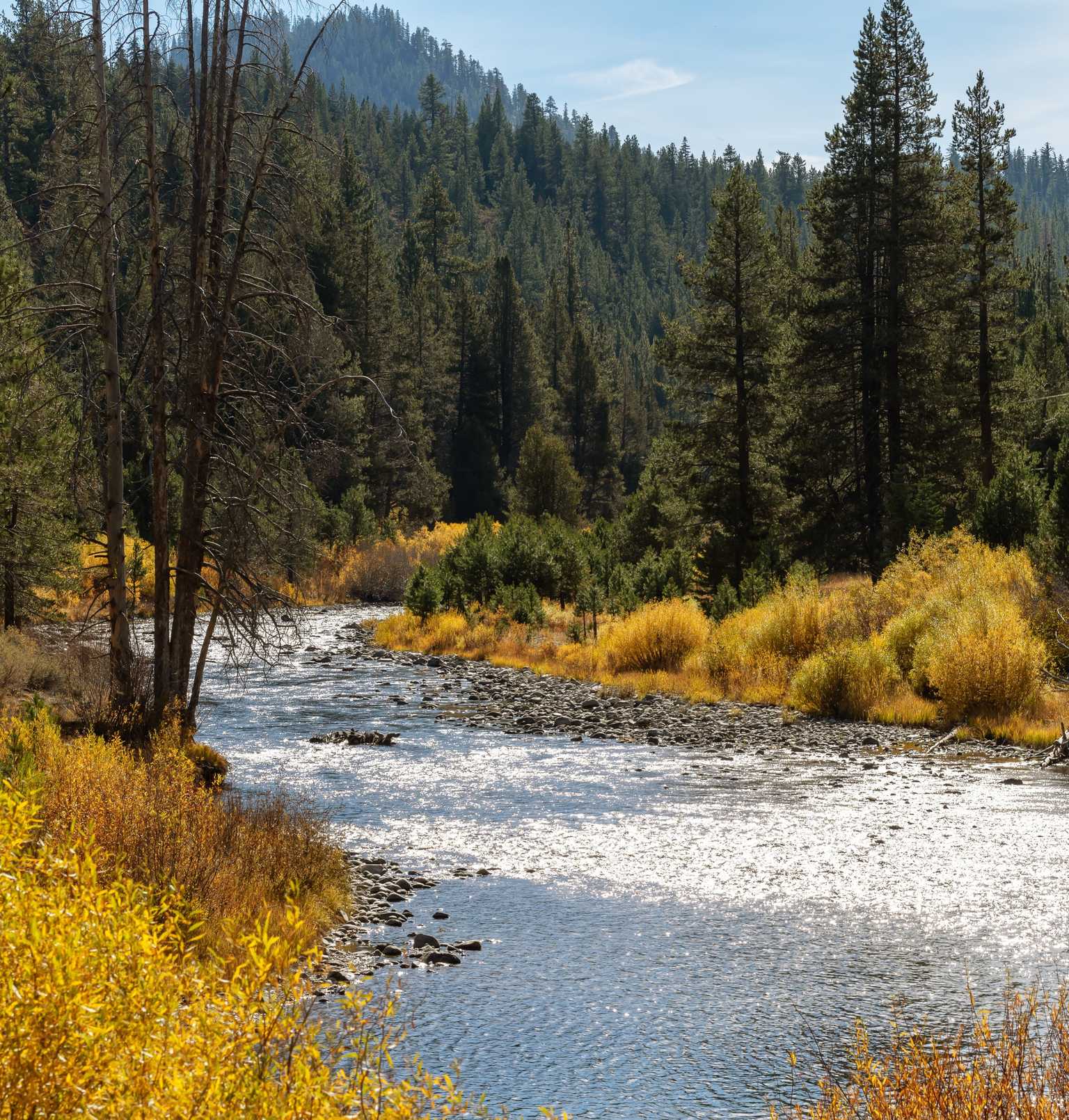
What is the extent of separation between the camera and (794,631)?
22000 millimetres

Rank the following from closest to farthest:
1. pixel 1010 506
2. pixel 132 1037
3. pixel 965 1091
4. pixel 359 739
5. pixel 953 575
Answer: pixel 132 1037, pixel 965 1091, pixel 359 739, pixel 953 575, pixel 1010 506

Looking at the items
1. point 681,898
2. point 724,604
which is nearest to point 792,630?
point 724,604

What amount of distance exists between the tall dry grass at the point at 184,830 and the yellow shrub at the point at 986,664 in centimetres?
1077

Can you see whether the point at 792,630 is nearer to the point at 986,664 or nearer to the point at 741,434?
the point at 986,664

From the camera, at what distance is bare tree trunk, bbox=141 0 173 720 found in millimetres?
13539

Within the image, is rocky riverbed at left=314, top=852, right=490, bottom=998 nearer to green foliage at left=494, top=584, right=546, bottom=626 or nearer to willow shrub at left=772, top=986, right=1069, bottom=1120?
willow shrub at left=772, top=986, right=1069, bottom=1120

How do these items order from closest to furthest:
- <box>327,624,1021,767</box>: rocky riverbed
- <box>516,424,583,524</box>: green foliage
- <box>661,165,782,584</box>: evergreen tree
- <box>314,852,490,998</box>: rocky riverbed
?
1. <box>314,852,490,998</box>: rocky riverbed
2. <box>327,624,1021,767</box>: rocky riverbed
3. <box>661,165,782,584</box>: evergreen tree
4. <box>516,424,583,524</box>: green foliage

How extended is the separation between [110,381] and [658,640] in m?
13.3

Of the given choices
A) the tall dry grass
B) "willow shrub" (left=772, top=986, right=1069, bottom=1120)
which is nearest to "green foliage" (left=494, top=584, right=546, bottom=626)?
the tall dry grass

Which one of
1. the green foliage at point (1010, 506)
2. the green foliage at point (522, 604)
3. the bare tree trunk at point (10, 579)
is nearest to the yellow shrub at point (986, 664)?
the green foliage at point (1010, 506)

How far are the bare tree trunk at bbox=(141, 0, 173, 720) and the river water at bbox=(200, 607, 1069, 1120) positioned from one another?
Answer: 1.83 m

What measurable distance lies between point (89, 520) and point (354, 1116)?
11267 mm

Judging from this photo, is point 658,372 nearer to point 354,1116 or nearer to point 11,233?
point 11,233

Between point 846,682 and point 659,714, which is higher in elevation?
point 846,682
